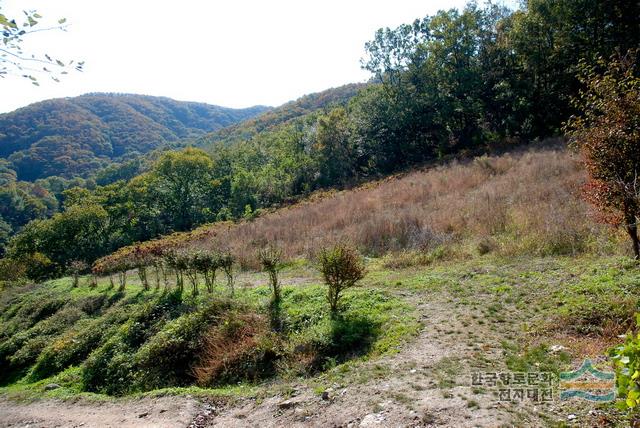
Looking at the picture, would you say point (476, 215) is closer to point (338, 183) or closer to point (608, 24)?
point (608, 24)

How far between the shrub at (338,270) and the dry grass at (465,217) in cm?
400

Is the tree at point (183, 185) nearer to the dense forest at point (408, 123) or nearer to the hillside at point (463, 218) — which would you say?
the dense forest at point (408, 123)

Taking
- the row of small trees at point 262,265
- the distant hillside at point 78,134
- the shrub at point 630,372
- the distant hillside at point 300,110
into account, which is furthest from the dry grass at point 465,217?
the distant hillside at point 78,134

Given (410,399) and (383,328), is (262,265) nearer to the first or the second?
(383,328)

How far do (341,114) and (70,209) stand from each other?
92.6 ft

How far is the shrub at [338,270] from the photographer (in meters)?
8.61

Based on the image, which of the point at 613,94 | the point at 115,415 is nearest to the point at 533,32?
the point at 613,94

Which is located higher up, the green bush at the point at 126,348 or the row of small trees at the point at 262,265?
the row of small trees at the point at 262,265

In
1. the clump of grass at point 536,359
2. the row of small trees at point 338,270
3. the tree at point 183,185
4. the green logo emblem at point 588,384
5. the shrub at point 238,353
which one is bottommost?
the shrub at point 238,353

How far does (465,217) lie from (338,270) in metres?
6.42

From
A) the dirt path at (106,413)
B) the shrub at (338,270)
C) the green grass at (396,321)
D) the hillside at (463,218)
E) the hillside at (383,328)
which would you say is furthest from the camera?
the hillside at (463,218)

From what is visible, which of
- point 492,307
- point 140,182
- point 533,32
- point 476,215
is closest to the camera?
point 492,307

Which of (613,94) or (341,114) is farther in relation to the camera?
(341,114)

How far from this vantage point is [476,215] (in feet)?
42.2
